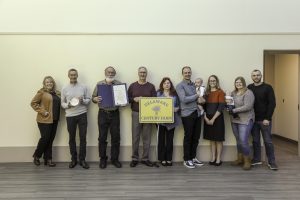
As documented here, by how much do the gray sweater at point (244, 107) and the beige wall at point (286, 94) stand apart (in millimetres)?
2684

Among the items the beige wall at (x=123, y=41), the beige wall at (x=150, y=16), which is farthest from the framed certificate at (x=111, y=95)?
the beige wall at (x=150, y=16)

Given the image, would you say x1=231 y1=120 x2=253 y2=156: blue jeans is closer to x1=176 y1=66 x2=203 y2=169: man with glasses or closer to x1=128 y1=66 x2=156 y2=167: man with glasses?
x1=176 y1=66 x2=203 y2=169: man with glasses

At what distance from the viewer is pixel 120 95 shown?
5.32 meters

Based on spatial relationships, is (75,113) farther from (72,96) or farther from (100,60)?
→ (100,60)

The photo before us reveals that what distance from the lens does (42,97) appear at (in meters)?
5.34

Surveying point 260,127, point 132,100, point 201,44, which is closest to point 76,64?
point 132,100

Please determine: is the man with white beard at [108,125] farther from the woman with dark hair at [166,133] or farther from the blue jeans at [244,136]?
the blue jeans at [244,136]

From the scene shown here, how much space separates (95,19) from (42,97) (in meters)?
1.55

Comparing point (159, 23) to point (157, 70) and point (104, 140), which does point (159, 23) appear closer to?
point (157, 70)

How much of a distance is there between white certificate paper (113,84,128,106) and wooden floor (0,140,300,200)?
104 centimetres

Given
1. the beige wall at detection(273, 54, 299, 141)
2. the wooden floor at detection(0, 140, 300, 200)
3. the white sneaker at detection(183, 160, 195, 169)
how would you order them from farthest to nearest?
1. the beige wall at detection(273, 54, 299, 141)
2. the white sneaker at detection(183, 160, 195, 169)
3. the wooden floor at detection(0, 140, 300, 200)

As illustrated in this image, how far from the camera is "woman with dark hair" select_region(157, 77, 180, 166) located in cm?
544

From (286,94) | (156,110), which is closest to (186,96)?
(156,110)

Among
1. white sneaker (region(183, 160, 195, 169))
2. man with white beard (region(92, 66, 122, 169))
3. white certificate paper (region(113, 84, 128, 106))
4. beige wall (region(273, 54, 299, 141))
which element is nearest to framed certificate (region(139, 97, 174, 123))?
white certificate paper (region(113, 84, 128, 106))
